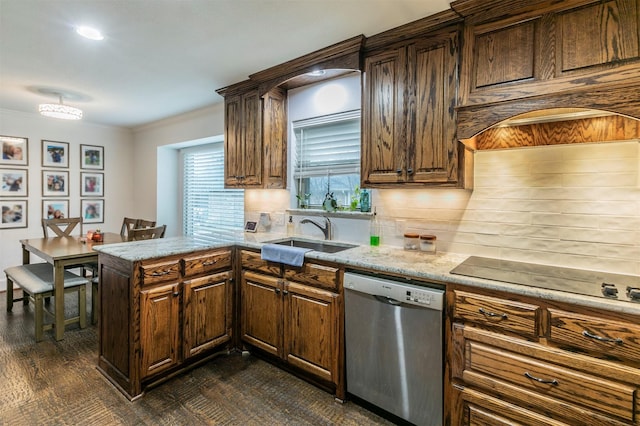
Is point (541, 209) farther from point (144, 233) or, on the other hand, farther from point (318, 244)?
point (144, 233)

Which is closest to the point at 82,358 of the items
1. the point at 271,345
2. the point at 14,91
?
the point at 271,345

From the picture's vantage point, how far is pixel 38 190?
4.64m

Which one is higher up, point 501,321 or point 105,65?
point 105,65

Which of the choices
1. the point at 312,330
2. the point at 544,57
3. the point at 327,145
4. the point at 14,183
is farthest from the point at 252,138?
the point at 14,183

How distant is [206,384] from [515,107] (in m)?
2.64

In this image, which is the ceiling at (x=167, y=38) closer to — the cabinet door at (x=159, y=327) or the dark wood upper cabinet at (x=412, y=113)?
the dark wood upper cabinet at (x=412, y=113)

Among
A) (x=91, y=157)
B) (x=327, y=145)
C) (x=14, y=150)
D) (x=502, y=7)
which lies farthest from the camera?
(x=91, y=157)

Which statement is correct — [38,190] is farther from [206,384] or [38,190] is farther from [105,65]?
[206,384]

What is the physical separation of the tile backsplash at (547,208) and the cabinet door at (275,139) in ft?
4.37

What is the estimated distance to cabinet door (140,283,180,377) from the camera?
6.97 feet

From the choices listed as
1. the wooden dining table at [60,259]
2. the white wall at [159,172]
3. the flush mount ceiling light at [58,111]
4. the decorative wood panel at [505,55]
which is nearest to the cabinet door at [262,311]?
the wooden dining table at [60,259]

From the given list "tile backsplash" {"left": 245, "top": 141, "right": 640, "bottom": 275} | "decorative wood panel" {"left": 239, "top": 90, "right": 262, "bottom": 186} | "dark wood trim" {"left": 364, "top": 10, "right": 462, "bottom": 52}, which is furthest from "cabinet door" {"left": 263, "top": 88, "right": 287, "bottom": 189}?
"tile backsplash" {"left": 245, "top": 141, "right": 640, "bottom": 275}

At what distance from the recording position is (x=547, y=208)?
1969 millimetres

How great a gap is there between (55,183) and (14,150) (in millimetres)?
617
